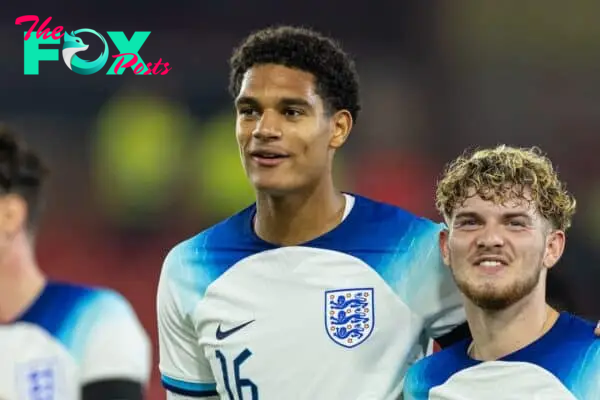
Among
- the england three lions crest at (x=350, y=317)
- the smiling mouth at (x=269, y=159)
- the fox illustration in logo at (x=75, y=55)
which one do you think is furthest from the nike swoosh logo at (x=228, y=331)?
the fox illustration in logo at (x=75, y=55)

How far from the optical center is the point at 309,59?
5.88ft

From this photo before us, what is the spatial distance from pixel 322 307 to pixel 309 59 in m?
0.43

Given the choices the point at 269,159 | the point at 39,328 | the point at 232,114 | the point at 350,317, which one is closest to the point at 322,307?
the point at 350,317

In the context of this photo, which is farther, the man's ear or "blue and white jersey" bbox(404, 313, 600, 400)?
the man's ear

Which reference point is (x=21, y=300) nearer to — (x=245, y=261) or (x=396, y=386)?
(x=245, y=261)

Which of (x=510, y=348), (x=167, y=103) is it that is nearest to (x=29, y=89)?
(x=167, y=103)

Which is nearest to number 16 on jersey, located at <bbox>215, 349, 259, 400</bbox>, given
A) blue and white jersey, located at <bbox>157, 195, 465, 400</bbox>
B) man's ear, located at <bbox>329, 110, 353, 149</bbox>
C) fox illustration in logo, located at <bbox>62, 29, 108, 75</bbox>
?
blue and white jersey, located at <bbox>157, 195, 465, 400</bbox>

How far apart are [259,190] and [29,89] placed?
53.8 inches

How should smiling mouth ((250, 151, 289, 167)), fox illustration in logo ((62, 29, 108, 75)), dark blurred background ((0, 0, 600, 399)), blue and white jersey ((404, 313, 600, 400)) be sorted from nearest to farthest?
blue and white jersey ((404, 313, 600, 400)) → smiling mouth ((250, 151, 289, 167)) → fox illustration in logo ((62, 29, 108, 75)) → dark blurred background ((0, 0, 600, 399))

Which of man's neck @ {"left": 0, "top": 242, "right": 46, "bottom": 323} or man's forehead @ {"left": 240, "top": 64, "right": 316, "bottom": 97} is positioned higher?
man's forehead @ {"left": 240, "top": 64, "right": 316, "bottom": 97}

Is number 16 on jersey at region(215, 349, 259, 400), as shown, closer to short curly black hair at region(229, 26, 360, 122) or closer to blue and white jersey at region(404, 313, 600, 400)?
blue and white jersey at region(404, 313, 600, 400)

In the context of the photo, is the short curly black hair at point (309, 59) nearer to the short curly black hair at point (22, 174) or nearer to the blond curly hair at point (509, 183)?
the blond curly hair at point (509, 183)

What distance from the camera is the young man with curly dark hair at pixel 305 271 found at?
175cm

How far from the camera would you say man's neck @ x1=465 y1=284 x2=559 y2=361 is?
1.62 m
